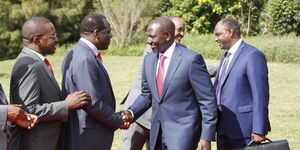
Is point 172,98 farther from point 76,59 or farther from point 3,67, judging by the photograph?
point 3,67

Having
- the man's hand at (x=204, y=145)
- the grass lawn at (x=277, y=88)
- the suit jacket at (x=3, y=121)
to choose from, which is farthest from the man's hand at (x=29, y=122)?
the grass lawn at (x=277, y=88)

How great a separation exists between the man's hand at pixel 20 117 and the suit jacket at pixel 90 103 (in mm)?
503

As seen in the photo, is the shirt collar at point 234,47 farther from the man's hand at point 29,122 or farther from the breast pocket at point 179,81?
the man's hand at point 29,122

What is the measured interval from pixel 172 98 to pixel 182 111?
0.15 meters

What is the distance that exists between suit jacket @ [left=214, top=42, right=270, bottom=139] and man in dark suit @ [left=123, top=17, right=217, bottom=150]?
1.63ft

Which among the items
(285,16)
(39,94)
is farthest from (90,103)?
(285,16)

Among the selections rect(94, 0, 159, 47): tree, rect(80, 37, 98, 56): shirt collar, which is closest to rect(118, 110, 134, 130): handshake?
rect(80, 37, 98, 56): shirt collar

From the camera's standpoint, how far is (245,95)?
4445mm

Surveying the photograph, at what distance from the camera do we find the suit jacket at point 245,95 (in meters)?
4.30

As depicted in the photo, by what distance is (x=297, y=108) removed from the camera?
35.4 feet

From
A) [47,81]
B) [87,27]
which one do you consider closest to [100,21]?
[87,27]

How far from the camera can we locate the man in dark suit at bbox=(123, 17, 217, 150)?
397cm

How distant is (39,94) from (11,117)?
1.40 ft

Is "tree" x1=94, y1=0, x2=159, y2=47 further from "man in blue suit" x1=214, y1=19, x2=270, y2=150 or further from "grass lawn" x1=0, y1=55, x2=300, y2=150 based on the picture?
"man in blue suit" x1=214, y1=19, x2=270, y2=150
